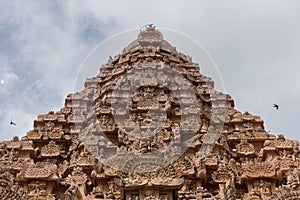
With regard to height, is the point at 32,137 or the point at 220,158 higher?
the point at 32,137

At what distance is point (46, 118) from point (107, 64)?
9.55 m

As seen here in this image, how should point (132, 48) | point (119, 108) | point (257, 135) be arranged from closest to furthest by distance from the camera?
point (257, 135), point (119, 108), point (132, 48)

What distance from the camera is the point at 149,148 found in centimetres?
1798

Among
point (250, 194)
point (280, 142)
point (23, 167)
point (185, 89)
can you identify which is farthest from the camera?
point (185, 89)

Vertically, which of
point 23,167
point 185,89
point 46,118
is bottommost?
point 23,167

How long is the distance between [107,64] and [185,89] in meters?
8.40

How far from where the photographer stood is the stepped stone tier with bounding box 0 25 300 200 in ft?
53.6

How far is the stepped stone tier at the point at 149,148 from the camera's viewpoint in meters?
16.3

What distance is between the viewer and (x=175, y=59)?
101 ft

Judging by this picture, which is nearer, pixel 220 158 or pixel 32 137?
pixel 220 158

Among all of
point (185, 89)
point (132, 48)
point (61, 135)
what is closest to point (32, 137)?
point (61, 135)

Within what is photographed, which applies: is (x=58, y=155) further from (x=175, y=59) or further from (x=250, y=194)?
(x=175, y=59)

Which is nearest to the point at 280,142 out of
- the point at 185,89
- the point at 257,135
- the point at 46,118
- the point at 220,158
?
the point at 257,135

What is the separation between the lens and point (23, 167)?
18.6 m
